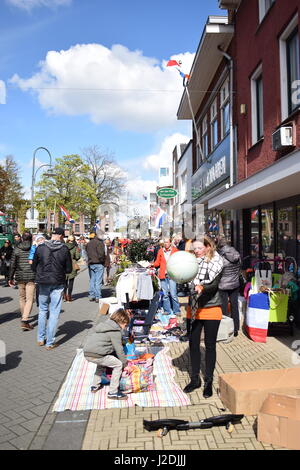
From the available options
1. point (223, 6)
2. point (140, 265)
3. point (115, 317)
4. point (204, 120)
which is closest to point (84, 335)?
point (140, 265)

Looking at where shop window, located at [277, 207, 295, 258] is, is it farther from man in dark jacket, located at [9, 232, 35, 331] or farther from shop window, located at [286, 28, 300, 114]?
man in dark jacket, located at [9, 232, 35, 331]

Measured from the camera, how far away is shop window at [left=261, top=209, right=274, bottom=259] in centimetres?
957

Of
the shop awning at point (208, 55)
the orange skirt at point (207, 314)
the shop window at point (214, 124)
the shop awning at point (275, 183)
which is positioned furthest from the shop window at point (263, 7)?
the orange skirt at point (207, 314)

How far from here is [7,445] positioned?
3268mm

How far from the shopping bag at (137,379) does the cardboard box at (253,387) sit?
86 centimetres

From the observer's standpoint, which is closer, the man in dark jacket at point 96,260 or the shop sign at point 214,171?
the man in dark jacket at point 96,260

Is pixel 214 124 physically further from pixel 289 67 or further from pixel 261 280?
pixel 261 280

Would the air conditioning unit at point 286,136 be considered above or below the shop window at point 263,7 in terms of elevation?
below

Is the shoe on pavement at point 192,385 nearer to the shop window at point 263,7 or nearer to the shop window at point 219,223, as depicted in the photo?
the shop window at point 263,7

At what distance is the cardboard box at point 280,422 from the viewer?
3109 millimetres

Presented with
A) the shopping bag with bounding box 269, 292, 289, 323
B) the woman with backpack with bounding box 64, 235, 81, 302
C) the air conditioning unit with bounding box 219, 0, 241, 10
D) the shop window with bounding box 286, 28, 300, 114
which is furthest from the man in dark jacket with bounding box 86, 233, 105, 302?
the air conditioning unit with bounding box 219, 0, 241, 10
